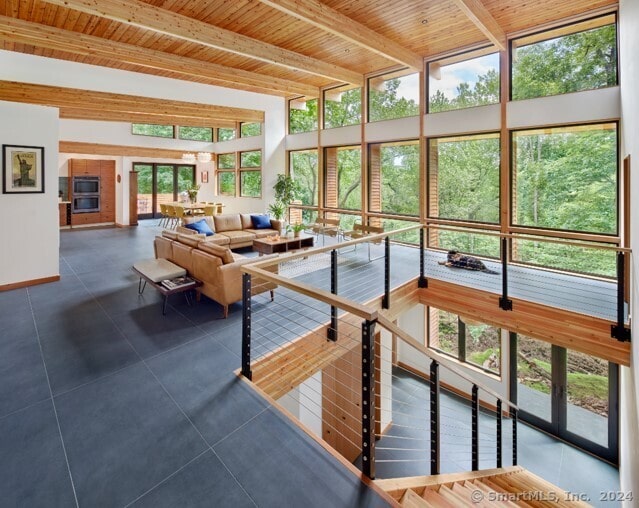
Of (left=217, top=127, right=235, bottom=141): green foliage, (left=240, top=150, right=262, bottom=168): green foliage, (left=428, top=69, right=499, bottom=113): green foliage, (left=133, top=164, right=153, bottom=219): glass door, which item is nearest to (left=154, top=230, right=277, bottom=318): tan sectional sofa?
(left=428, top=69, right=499, bottom=113): green foliage

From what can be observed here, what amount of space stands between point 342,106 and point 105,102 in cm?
531

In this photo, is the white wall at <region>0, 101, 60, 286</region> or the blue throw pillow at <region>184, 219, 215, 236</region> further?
the blue throw pillow at <region>184, 219, 215, 236</region>

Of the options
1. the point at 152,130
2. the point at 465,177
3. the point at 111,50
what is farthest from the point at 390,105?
the point at 152,130

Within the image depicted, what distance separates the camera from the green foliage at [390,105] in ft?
24.5

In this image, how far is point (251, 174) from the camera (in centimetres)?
1198

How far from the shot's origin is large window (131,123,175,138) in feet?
38.9

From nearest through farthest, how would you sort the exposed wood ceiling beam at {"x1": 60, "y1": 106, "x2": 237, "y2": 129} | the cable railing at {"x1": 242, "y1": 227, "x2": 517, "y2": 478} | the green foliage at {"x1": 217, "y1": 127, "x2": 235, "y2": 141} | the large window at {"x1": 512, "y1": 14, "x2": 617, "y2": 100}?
the cable railing at {"x1": 242, "y1": 227, "x2": 517, "y2": 478} → the large window at {"x1": 512, "y1": 14, "x2": 617, "y2": 100} → the exposed wood ceiling beam at {"x1": 60, "y1": 106, "x2": 237, "y2": 129} → the green foliage at {"x1": 217, "y1": 127, "x2": 235, "y2": 141}

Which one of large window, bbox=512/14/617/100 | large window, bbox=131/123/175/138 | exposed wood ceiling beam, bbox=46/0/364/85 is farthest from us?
large window, bbox=131/123/175/138

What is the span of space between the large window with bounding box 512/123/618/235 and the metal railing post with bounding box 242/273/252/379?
205 inches

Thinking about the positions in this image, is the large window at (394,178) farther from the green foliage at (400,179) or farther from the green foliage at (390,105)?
the green foliage at (390,105)

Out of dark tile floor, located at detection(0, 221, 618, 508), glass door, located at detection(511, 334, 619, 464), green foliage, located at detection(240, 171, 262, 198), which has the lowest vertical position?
glass door, located at detection(511, 334, 619, 464)

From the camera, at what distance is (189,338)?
12.1ft

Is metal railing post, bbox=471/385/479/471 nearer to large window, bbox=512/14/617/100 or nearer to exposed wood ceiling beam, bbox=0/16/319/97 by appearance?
large window, bbox=512/14/617/100

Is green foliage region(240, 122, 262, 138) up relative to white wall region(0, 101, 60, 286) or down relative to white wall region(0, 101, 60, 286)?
up
